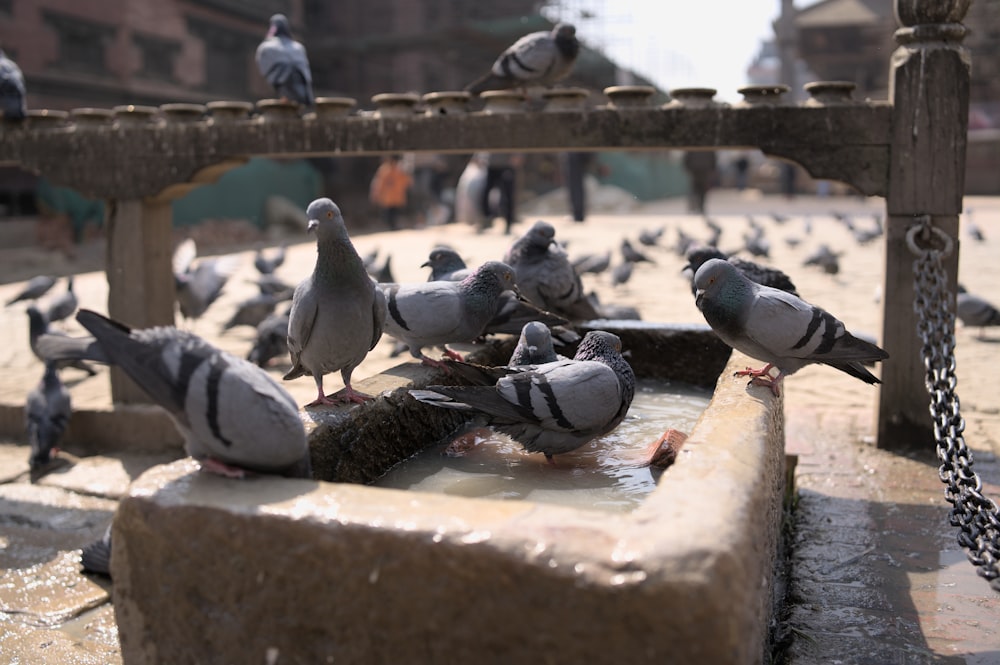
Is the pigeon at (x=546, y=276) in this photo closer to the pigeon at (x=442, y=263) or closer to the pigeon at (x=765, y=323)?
the pigeon at (x=442, y=263)

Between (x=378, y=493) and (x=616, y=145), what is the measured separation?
333cm

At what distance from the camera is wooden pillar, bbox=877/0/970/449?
14.8 feet

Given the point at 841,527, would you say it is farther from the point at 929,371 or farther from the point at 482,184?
the point at 482,184

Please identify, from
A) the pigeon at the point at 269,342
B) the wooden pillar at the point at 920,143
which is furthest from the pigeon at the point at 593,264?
the wooden pillar at the point at 920,143

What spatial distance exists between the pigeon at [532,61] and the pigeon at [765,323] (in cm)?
327

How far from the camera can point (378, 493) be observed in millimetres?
2182

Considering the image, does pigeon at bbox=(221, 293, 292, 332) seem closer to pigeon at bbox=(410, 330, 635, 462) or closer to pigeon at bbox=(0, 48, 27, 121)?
pigeon at bbox=(0, 48, 27, 121)

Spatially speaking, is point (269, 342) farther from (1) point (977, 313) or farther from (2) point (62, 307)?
(1) point (977, 313)

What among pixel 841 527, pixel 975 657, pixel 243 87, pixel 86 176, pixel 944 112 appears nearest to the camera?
pixel 975 657

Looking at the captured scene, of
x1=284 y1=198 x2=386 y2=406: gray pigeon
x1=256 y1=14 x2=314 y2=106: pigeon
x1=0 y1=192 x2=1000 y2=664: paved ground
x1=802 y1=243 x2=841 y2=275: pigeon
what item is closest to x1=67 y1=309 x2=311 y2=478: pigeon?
x1=284 y1=198 x2=386 y2=406: gray pigeon

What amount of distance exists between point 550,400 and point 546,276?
6.28 feet

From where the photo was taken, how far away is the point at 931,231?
458cm

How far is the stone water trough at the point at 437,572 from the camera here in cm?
179

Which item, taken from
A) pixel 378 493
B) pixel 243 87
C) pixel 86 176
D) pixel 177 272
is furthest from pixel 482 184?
pixel 378 493
